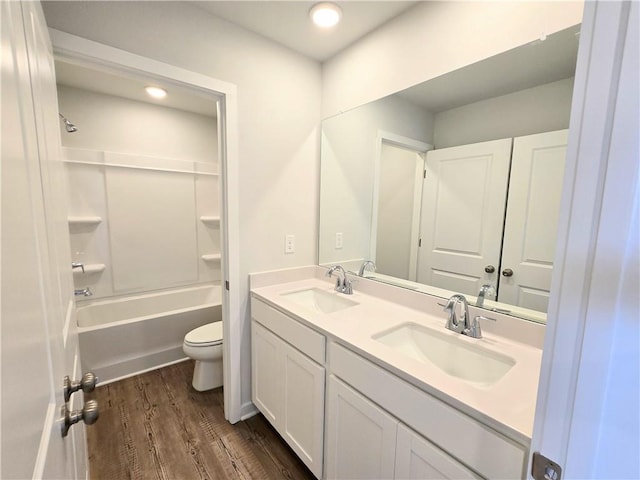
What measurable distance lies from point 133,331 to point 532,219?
9.51ft

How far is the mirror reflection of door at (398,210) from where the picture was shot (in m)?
1.68

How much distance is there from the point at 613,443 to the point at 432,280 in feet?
4.02

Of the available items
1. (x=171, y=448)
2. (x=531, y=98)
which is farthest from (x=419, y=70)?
(x=171, y=448)

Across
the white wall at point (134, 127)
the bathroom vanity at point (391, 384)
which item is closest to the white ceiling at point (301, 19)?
the bathroom vanity at point (391, 384)

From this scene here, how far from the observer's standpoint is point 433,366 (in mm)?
1081

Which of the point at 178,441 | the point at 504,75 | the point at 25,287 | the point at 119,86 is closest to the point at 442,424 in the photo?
the point at 25,287

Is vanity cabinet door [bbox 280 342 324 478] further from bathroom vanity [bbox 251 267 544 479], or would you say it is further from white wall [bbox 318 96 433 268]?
white wall [bbox 318 96 433 268]

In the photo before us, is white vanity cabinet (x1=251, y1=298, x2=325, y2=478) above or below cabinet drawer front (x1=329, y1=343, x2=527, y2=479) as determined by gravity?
below

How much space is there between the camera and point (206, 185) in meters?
3.27

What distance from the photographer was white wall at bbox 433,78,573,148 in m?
1.11

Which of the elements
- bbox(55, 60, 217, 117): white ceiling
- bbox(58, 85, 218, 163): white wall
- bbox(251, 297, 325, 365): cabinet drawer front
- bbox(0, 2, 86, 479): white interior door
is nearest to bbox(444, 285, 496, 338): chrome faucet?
bbox(251, 297, 325, 365): cabinet drawer front

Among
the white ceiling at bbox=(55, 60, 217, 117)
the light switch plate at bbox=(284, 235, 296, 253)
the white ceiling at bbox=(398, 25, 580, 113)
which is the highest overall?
the white ceiling at bbox=(55, 60, 217, 117)

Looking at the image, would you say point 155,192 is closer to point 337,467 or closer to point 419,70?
point 419,70

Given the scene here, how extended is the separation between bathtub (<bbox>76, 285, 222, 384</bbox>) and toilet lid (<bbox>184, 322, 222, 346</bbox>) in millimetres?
396
